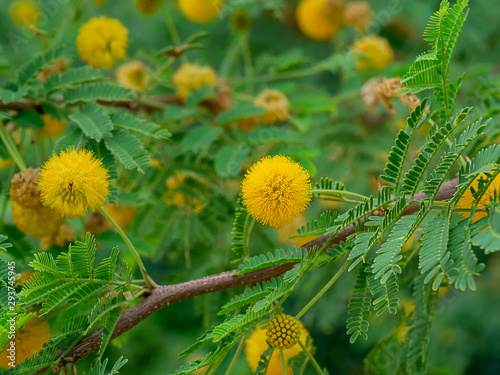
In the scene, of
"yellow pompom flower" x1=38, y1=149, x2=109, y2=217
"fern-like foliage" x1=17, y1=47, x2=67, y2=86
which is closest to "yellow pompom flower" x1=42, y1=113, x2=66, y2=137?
"fern-like foliage" x1=17, y1=47, x2=67, y2=86

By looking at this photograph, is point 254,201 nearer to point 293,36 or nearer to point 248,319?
point 248,319

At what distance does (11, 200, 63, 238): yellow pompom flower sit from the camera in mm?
1436

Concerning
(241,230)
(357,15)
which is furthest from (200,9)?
(241,230)

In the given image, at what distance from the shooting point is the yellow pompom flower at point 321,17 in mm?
2854

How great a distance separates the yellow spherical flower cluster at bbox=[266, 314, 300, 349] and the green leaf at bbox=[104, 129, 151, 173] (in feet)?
1.76

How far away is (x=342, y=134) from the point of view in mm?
2619

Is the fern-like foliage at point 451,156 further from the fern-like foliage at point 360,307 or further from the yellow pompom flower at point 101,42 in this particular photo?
the yellow pompom flower at point 101,42

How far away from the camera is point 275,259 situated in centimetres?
125

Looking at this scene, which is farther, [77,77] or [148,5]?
[148,5]

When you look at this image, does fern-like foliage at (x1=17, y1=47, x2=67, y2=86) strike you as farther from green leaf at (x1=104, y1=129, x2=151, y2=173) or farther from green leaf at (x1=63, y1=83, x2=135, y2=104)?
green leaf at (x1=104, y1=129, x2=151, y2=173)

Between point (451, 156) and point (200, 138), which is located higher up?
point (451, 156)

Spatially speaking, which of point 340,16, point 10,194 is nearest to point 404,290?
point 340,16

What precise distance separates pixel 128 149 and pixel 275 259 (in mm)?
533

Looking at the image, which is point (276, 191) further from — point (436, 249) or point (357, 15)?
point (357, 15)
